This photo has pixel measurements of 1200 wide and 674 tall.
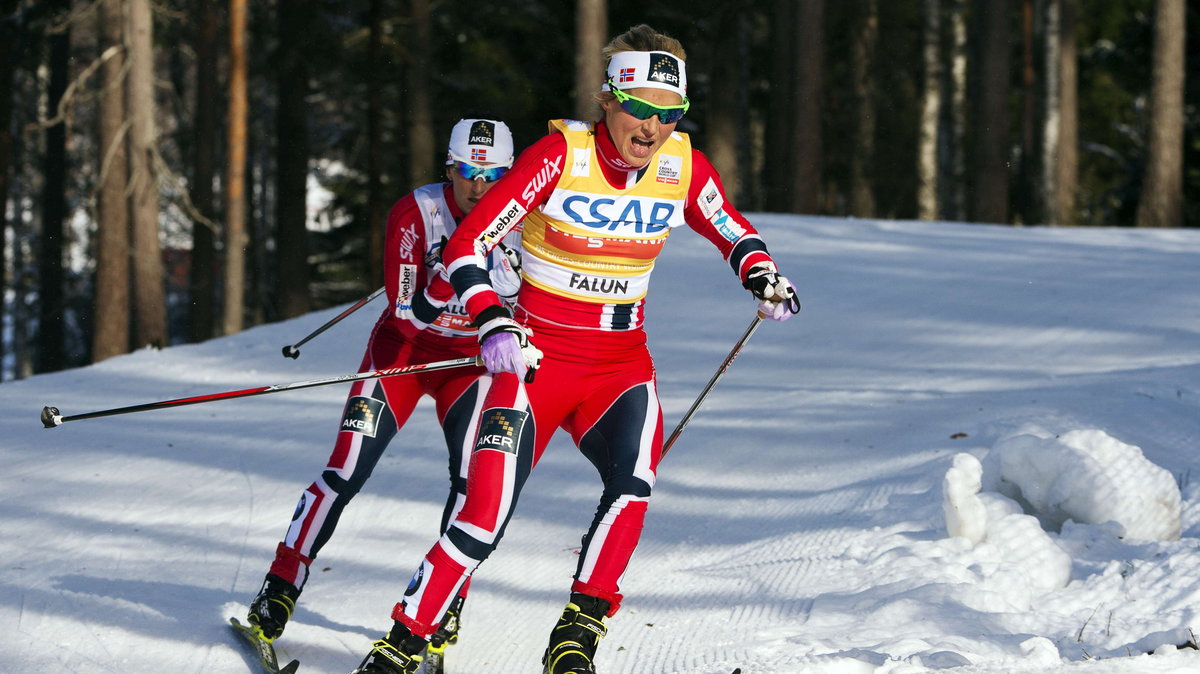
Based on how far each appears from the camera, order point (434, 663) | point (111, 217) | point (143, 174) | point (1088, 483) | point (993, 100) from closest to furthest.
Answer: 1. point (434, 663)
2. point (1088, 483)
3. point (143, 174)
4. point (111, 217)
5. point (993, 100)

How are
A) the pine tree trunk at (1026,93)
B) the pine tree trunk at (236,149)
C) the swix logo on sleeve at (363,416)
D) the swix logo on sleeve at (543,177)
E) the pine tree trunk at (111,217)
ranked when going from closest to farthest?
1. the swix logo on sleeve at (543,177)
2. the swix logo on sleeve at (363,416)
3. the pine tree trunk at (111,217)
4. the pine tree trunk at (236,149)
5. the pine tree trunk at (1026,93)

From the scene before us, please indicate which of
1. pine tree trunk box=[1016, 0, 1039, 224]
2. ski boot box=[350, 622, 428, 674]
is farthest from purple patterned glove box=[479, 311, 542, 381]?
pine tree trunk box=[1016, 0, 1039, 224]

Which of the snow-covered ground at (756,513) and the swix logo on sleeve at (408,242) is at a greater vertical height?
the swix logo on sleeve at (408,242)

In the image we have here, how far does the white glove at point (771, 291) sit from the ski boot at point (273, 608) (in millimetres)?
2069

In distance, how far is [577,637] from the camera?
4.02 meters

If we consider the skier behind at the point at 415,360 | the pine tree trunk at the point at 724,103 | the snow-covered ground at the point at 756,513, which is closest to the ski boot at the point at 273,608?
the skier behind at the point at 415,360

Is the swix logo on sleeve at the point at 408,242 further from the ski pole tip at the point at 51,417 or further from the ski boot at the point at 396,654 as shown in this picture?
the ski boot at the point at 396,654

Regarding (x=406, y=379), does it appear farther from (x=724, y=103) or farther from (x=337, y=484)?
(x=724, y=103)

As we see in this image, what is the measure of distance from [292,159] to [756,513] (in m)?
18.7

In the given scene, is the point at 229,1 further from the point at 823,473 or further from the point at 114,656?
the point at 114,656

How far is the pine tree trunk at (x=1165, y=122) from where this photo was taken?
17828 mm

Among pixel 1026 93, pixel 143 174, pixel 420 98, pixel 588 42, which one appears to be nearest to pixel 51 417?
pixel 588 42

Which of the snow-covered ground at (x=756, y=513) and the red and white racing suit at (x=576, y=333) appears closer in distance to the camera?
the red and white racing suit at (x=576, y=333)

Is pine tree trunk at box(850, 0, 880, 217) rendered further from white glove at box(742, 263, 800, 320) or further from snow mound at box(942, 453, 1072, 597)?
white glove at box(742, 263, 800, 320)
